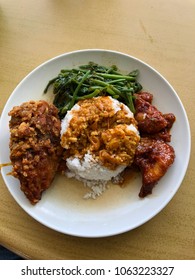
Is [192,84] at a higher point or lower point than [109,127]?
higher

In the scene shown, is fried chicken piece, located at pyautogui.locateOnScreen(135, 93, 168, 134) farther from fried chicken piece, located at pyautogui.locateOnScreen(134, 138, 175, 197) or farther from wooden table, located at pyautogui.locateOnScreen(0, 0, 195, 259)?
wooden table, located at pyautogui.locateOnScreen(0, 0, 195, 259)

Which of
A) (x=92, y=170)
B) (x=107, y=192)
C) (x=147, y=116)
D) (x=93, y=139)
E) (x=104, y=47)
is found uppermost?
(x=104, y=47)

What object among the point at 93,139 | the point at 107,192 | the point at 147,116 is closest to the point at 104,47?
the point at 147,116

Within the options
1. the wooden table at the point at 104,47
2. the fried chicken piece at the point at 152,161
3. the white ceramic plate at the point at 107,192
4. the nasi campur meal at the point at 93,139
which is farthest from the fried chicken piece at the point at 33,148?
the fried chicken piece at the point at 152,161

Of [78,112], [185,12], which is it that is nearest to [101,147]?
[78,112]

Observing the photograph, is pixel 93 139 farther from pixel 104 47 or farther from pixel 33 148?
pixel 104 47

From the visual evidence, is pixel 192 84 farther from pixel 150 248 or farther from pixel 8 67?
pixel 8 67

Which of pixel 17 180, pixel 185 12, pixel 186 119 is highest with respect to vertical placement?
pixel 185 12

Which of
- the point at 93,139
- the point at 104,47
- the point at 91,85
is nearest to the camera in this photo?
the point at 93,139
